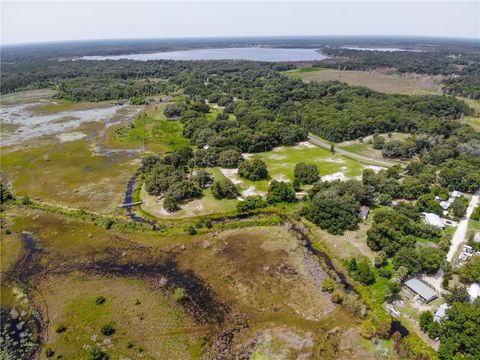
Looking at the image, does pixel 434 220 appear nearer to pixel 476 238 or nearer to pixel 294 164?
Answer: pixel 476 238

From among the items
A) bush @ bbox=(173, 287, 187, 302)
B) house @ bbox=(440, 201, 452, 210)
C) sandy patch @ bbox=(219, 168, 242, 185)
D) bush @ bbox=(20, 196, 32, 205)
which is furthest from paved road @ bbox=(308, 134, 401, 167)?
bush @ bbox=(20, 196, 32, 205)

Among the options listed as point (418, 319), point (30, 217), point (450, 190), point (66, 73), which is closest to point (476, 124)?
point (450, 190)

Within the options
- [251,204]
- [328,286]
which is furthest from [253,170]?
[328,286]

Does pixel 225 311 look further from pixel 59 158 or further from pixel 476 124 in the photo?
pixel 476 124

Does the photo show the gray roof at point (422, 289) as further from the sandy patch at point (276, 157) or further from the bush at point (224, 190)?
the sandy patch at point (276, 157)

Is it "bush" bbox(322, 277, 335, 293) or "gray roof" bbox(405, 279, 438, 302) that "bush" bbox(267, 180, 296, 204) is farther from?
Result: "gray roof" bbox(405, 279, 438, 302)

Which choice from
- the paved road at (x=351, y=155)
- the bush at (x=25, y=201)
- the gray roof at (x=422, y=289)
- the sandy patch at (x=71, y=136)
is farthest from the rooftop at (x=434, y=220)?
the sandy patch at (x=71, y=136)
